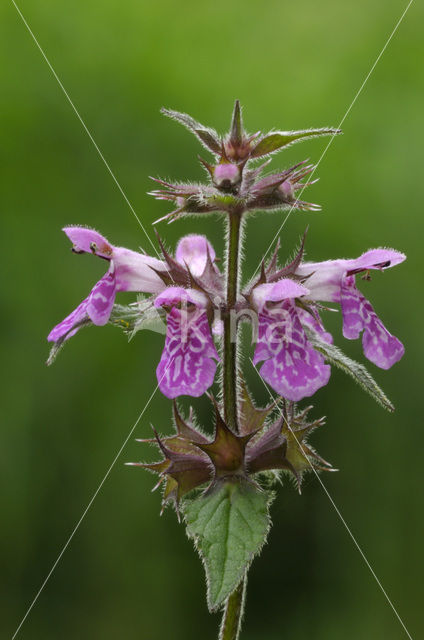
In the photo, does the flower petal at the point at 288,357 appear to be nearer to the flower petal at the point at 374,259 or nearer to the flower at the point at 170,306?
the flower at the point at 170,306

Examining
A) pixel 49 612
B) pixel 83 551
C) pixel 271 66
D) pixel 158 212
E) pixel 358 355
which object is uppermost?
pixel 271 66

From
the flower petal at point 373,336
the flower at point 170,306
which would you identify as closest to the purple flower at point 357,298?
the flower petal at point 373,336

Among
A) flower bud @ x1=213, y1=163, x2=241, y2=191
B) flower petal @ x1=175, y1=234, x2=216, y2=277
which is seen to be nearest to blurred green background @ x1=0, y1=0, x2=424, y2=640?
flower petal @ x1=175, y1=234, x2=216, y2=277

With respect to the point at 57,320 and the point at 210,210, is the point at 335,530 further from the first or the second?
the point at 210,210

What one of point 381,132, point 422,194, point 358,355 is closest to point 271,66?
point 381,132

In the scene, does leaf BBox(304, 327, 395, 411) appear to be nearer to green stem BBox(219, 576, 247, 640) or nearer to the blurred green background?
green stem BBox(219, 576, 247, 640)

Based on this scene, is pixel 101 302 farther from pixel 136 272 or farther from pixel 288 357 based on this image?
pixel 288 357
